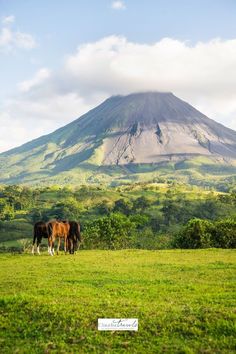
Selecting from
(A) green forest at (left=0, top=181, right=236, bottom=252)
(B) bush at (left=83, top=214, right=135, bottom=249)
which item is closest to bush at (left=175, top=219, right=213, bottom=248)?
(A) green forest at (left=0, top=181, right=236, bottom=252)

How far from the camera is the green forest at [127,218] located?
116 ft

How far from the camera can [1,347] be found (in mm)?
8492

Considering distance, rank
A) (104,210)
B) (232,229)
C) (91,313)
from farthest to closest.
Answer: (104,210) < (232,229) < (91,313)

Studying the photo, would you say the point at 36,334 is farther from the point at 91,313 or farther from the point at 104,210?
the point at 104,210

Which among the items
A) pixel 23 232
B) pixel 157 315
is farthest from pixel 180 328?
pixel 23 232

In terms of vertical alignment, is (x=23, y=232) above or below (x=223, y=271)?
below

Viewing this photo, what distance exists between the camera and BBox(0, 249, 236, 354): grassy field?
27.5 feet

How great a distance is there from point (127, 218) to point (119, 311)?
1985 inches

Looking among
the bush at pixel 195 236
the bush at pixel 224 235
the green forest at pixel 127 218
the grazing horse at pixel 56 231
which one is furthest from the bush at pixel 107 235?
the grazing horse at pixel 56 231

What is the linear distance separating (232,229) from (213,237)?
65.5 inches

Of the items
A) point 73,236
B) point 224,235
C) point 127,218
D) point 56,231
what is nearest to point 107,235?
point 224,235

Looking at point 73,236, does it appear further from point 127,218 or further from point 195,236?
point 127,218

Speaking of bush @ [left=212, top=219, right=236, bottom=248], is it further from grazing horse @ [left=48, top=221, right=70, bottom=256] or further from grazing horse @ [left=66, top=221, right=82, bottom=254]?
grazing horse @ [left=48, top=221, right=70, bottom=256]

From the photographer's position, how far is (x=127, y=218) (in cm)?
6003
